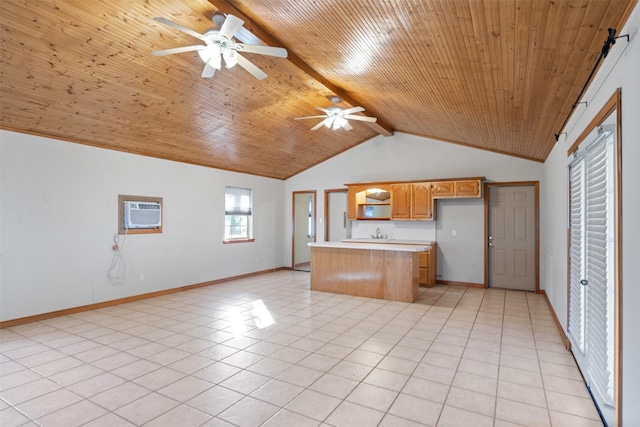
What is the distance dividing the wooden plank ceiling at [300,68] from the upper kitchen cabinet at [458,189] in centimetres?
89

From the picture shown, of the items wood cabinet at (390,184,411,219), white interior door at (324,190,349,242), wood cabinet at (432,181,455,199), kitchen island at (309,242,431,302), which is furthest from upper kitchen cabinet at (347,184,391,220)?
kitchen island at (309,242,431,302)

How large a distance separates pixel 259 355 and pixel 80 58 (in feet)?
11.0

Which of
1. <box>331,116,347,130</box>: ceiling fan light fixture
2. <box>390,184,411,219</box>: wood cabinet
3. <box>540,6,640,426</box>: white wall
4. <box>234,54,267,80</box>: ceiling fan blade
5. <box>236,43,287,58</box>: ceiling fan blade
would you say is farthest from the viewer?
<box>390,184,411,219</box>: wood cabinet

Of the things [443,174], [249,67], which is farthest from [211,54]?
[443,174]

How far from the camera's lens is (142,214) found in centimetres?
561

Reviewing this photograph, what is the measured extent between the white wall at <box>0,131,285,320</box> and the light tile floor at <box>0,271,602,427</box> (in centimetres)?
49

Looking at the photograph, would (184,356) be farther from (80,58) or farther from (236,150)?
(236,150)

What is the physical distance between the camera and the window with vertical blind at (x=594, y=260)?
2123 mm

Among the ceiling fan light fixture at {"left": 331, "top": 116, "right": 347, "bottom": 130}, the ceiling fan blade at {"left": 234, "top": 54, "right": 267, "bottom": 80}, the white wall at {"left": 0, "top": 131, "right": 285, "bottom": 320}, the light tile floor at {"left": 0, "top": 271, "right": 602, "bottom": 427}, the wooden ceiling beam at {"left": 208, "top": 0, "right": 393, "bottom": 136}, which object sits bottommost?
the light tile floor at {"left": 0, "top": 271, "right": 602, "bottom": 427}

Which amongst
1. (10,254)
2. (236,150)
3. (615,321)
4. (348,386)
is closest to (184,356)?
(348,386)

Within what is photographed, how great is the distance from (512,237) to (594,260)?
4.15 m

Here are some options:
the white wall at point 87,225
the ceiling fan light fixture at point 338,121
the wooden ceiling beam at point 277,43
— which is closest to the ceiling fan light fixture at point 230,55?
the wooden ceiling beam at point 277,43

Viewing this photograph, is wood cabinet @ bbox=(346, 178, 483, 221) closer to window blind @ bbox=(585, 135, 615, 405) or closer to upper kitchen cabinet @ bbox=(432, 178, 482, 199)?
upper kitchen cabinet @ bbox=(432, 178, 482, 199)

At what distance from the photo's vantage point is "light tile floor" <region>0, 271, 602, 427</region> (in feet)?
7.74
